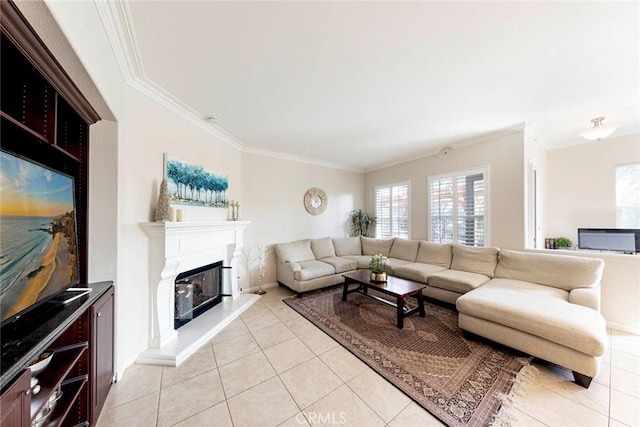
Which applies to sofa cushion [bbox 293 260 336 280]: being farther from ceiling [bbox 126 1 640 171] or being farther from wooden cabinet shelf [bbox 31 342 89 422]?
wooden cabinet shelf [bbox 31 342 89 422]

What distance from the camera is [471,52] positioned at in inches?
69.5

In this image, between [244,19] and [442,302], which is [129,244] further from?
[442,302]

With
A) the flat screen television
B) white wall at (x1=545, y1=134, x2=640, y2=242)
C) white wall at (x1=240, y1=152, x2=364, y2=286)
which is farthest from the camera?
white wall at (x1=240, y1=152, x2=364, y2=286)

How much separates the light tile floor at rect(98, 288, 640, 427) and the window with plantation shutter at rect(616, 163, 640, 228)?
220cm

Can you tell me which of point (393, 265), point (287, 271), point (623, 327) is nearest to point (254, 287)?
point (287, 271)

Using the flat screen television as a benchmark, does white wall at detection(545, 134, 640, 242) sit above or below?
above

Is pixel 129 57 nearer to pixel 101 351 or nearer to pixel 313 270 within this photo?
pixel 101 351

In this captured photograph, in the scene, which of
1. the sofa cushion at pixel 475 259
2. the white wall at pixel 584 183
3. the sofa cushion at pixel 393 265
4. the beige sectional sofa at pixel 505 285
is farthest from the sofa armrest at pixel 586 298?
the white wall at pixel 584 183

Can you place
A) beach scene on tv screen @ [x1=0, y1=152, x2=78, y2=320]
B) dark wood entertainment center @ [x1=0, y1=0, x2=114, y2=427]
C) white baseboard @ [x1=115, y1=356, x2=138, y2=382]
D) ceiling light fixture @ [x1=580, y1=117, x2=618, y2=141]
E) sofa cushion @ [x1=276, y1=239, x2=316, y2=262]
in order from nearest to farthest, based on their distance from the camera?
dark wood entertainment center @ [x1=0, y1=0, x2=114, y2=427], beach scene on tv screen @ [x1=0, y1=152, x2=78, y2=320], white baseboard @ [x1=115, y1=356, x2=138, y2=382], ceiling light fixture @ [x1=580, y1=117, x2=618, y2=141], sofa cushion @ [x1=276, y1=239, x2=316, y2=262]

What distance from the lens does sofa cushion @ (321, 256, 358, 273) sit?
4.24 meters

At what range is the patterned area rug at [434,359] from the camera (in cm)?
160

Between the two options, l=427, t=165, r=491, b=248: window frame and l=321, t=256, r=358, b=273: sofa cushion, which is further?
l=321, t=256, r=358, b=273: sofa cushion

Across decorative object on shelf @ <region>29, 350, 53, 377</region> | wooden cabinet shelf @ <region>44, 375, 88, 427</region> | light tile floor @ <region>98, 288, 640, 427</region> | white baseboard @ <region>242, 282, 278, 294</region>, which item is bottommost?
light tile floor @ <region>98, 288, 640, 427</region>

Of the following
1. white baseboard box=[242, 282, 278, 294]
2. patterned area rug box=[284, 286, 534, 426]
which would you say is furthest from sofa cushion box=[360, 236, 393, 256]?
white baseboard box=[242, 282, 278, 294]
